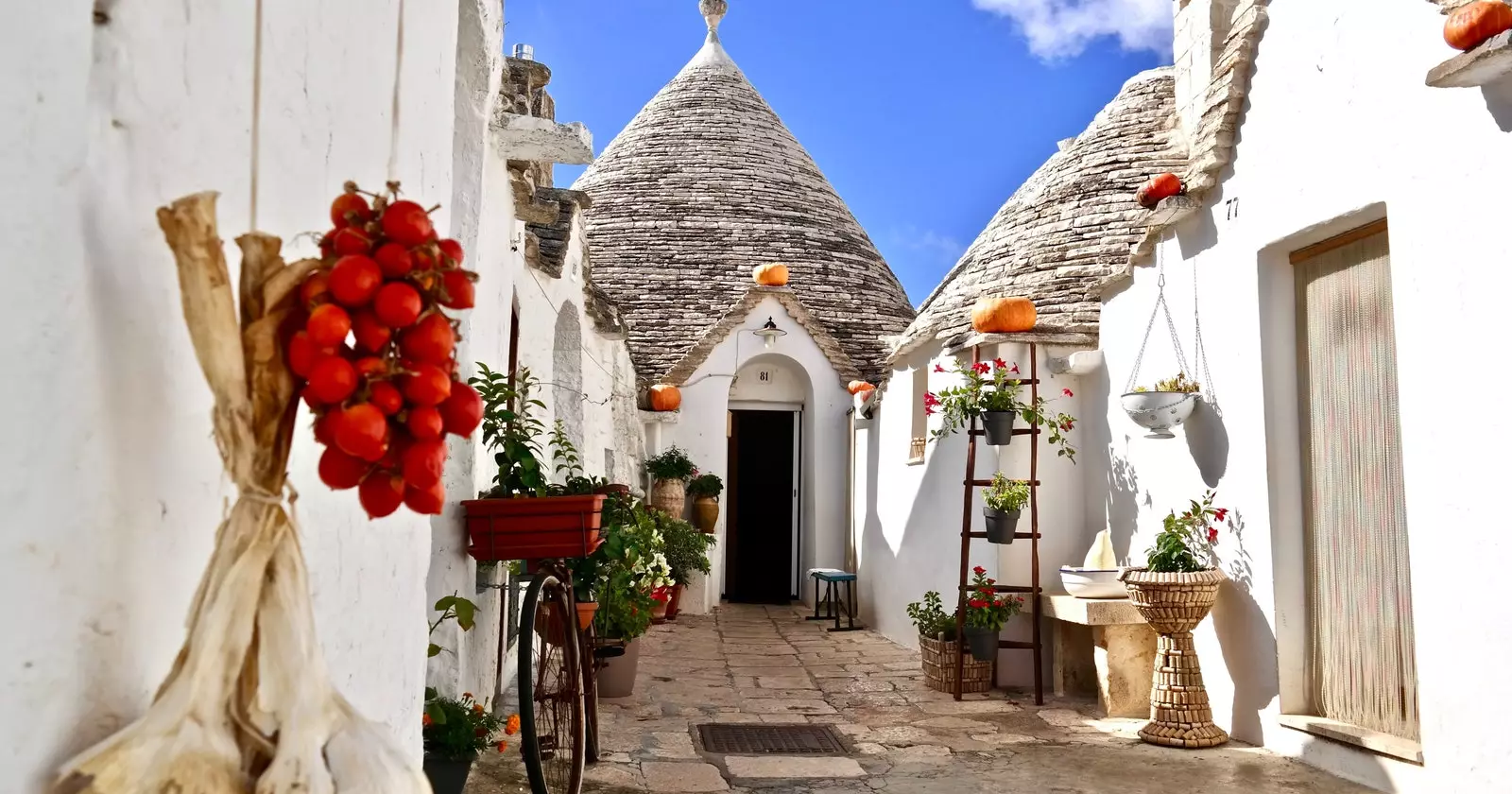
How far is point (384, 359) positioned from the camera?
1.07 meters

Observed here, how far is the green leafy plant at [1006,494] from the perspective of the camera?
263 inches

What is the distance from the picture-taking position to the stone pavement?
4.48m

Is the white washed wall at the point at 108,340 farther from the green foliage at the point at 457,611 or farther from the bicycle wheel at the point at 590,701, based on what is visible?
the bicycle wheel at the point at 590,701

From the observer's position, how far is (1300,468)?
16.3 feet

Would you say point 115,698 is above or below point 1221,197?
below

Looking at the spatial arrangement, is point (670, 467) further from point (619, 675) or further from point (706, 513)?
point (619, 675)

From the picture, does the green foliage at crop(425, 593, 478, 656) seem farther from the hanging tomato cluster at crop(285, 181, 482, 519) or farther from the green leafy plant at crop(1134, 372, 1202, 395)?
the green leafy plant at crop(1134, 372, 1202, 395)

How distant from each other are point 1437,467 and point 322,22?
406cm

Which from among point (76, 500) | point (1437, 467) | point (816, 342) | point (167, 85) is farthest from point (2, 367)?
point (816, 342)

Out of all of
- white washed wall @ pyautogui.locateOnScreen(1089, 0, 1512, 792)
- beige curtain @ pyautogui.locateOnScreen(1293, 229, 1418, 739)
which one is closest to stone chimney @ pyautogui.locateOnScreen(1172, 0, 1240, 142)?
white washed wall @ pyautogui.locateOnScreen(1089, 0, 1512, 792)

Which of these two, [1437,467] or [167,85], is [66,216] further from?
[1437,467]

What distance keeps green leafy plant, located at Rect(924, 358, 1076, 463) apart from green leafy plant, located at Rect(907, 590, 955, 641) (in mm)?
1230

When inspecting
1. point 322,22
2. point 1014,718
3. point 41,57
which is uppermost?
point 322,22

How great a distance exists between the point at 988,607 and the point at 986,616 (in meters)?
0.07
